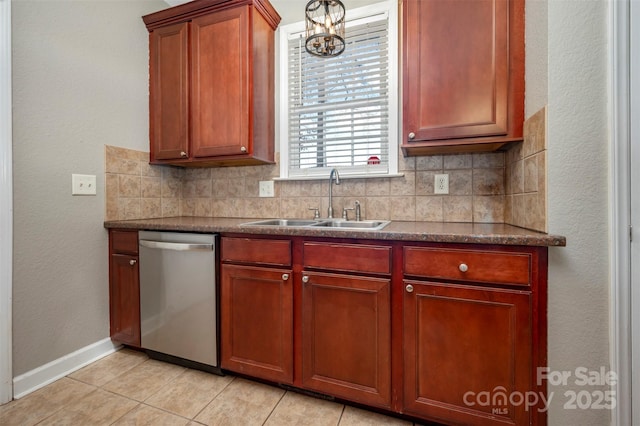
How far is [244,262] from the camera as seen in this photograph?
5.05 feet

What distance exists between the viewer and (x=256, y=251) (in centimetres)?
151

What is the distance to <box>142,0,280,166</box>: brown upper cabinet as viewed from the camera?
74.7 inches

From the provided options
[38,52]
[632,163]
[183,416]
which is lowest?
[183,416]

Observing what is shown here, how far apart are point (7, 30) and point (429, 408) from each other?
2.71m

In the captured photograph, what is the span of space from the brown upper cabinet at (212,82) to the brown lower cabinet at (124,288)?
2.17 feet

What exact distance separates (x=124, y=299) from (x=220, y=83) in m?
1.59

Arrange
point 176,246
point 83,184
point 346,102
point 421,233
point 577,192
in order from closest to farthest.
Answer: point 577,192, point 421,233, point 176,246, point 83,184, point 346,102

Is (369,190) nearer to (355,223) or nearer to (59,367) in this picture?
(355,223)

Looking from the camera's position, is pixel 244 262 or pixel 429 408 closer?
pixel 429 408

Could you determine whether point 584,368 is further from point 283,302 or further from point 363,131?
point 363,131

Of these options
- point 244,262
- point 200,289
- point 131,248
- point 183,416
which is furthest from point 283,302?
point 131,248

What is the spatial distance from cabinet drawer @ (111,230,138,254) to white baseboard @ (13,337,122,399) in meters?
0.63

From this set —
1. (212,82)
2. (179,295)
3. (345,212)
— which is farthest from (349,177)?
(179,295)

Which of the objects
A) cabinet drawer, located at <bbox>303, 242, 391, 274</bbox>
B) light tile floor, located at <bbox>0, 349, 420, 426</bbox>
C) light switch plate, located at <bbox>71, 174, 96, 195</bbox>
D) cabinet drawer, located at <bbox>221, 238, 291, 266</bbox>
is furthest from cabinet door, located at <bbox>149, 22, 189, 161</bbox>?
light tile floor, located at <bbox>0, 349, 420, 426</bbox>
